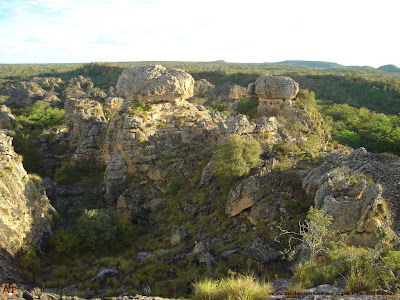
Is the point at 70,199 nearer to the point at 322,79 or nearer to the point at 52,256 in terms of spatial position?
the point at 52,256

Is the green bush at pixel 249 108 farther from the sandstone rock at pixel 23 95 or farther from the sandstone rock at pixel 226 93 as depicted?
the sandstone rock at pixel 23 95

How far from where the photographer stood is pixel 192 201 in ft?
46.7

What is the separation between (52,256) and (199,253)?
6.01m

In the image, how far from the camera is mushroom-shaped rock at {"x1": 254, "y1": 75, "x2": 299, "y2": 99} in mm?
19938

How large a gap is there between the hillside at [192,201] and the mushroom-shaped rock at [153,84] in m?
0.08

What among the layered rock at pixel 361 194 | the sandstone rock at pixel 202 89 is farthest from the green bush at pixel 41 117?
the layered rock at pixel 361 194

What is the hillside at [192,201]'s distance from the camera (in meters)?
8.07

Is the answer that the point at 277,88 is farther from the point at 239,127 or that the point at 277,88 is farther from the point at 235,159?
the point at 235,159

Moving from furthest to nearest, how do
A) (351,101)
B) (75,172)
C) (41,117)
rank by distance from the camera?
(351,101) < (41,117) < (75,172)

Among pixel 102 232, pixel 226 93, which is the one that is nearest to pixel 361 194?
pixel 102 232

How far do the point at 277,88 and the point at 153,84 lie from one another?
334 inches

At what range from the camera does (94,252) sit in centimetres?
1220

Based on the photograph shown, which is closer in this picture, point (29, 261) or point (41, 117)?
point (29, 261)

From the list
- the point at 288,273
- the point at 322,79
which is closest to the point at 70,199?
the point at 288,273
